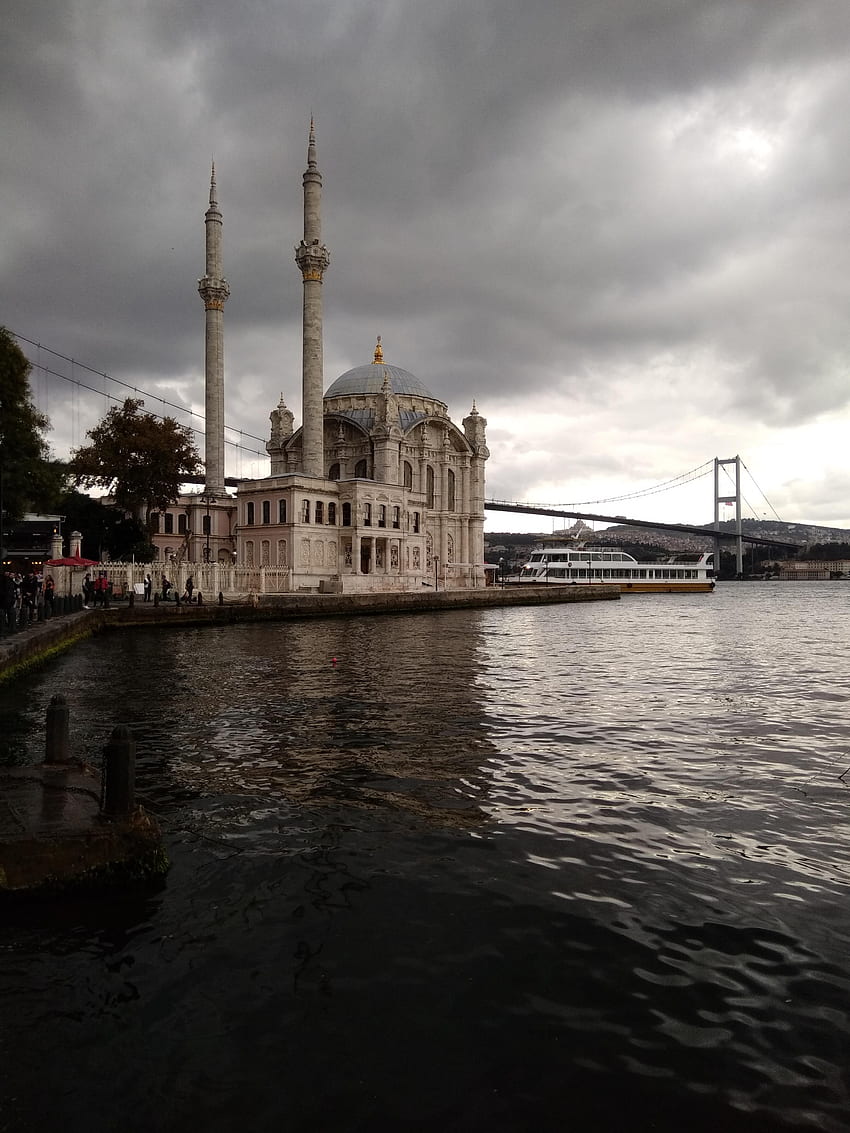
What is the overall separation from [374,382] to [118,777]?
6261cm

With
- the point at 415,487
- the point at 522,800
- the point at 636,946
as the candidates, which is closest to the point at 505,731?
the point at 522,800

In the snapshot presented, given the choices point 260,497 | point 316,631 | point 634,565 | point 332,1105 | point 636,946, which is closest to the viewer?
point 332,1105

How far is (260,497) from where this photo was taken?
155ft

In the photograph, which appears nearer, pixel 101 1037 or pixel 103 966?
pixel 101 1037

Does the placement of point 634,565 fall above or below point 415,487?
below

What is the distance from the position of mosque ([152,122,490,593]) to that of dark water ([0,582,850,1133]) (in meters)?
30.5

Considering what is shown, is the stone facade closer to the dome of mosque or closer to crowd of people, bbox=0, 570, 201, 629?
the dome of mosque

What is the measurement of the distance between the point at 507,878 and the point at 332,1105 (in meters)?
2.53

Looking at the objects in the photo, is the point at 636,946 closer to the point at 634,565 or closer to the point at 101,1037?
the point at 101,1037

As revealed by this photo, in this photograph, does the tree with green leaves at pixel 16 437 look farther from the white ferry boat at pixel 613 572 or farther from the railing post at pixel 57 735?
the white ferry boat at pixel 613 572

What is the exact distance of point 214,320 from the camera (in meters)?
49.0

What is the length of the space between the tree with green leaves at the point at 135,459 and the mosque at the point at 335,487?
4.94 meters

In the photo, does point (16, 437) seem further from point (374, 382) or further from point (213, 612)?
point (374, 382)

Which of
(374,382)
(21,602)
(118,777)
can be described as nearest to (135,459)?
(21,602)
